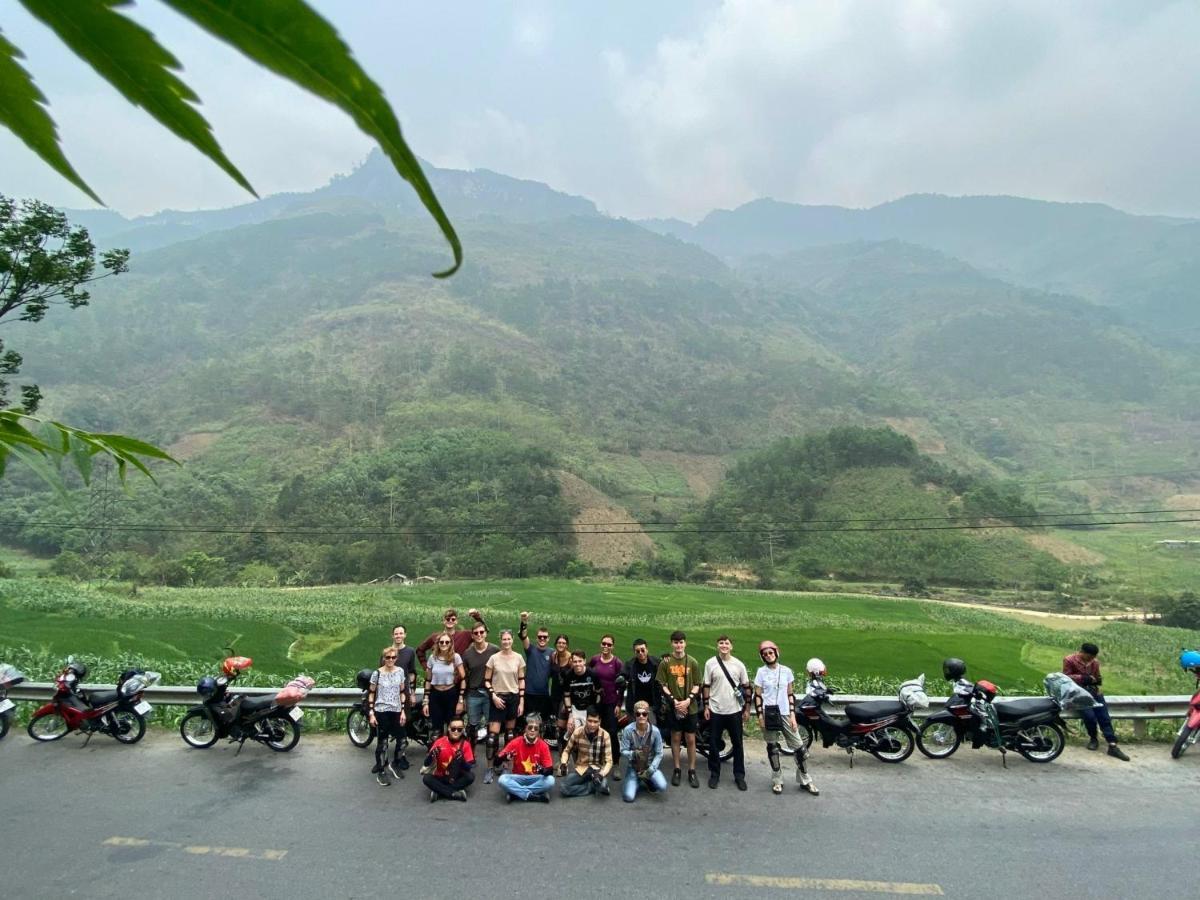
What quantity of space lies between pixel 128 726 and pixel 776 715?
696 centimetres

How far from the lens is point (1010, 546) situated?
49.0 meters

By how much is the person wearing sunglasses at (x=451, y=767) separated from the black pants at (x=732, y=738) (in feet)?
7.40

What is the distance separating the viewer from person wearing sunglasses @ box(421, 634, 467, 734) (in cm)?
709

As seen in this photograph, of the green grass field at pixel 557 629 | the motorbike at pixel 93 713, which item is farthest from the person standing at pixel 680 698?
the green grass field at pixel 557 629

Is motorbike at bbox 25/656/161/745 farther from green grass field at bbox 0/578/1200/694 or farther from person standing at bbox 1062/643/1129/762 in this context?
person standing at bbox 1062/643/1129/762

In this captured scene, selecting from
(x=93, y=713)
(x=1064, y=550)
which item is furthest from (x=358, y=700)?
(x=1064, y=550)

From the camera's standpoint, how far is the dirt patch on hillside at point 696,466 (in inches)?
3067

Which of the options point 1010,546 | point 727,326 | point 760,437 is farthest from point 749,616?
point 727,326

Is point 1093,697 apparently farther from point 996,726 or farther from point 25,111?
point 25,111

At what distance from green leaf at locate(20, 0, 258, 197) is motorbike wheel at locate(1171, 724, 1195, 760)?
9.62 metres

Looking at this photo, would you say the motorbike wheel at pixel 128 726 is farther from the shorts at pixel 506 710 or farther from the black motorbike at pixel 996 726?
the black motorbike at pixel 996 726

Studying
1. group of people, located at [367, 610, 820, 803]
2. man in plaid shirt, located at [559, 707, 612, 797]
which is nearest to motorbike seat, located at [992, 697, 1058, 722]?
group of people, located at [367, 610, 820, 803]

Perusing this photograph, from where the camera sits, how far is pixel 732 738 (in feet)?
21.7

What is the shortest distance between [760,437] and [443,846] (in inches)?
3473
